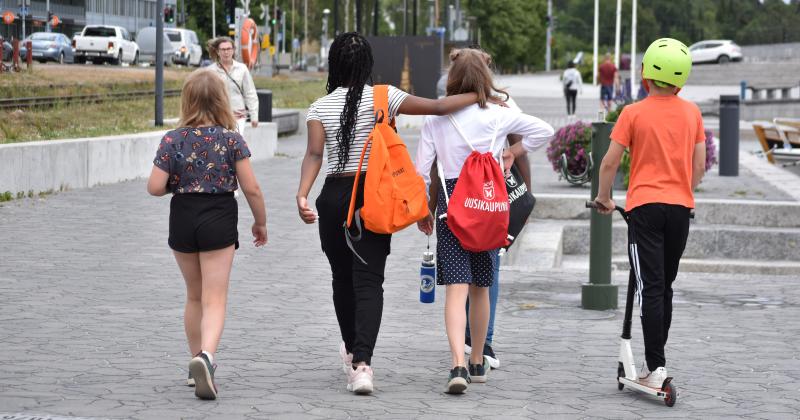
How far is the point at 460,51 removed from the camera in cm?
626

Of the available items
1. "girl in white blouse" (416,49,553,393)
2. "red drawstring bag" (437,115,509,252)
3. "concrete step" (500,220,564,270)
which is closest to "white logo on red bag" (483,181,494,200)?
"red drawstring bag" (437,115,509,252)

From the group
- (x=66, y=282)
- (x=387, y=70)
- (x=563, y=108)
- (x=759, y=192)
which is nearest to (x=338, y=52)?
(x=66, y=282)

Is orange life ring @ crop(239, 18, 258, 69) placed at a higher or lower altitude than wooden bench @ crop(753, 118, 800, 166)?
higher

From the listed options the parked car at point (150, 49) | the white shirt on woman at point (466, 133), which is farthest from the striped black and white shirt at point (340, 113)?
the parked car at point (150, 49)

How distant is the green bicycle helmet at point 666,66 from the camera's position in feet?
19.6

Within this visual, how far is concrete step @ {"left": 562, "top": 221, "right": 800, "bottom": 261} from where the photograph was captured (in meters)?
12.8

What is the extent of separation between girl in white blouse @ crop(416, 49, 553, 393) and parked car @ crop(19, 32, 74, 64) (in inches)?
1610

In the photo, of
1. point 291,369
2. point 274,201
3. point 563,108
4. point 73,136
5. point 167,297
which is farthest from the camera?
point 563,108

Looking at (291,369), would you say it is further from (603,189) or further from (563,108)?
(563,108)

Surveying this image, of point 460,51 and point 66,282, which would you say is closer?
point 460,51

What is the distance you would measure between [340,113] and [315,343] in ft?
5.73

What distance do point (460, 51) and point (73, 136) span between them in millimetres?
11400

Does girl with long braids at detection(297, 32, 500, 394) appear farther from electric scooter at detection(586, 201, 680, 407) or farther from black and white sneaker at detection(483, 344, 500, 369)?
electric scooter at detection(586, 201, 680, 407)

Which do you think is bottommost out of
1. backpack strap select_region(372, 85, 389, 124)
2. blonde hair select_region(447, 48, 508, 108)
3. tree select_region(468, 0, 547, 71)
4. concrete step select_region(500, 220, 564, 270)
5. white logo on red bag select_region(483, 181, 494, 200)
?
concrete step select_region(500, 220, 564, 270)
